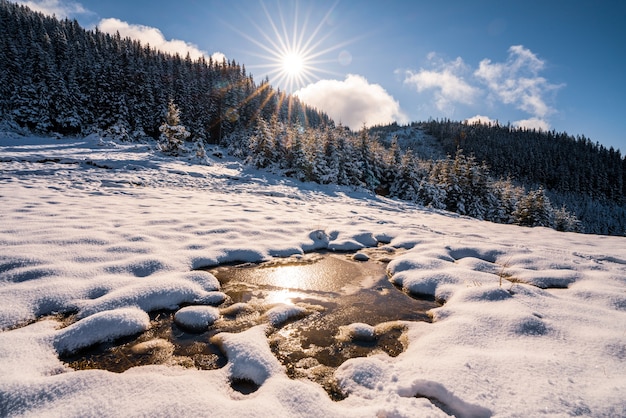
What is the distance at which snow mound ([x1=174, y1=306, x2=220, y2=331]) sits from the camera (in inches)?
133

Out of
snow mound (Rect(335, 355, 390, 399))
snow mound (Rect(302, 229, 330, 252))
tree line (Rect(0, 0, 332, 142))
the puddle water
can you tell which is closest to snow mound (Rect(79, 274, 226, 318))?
the puddle water

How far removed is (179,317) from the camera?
11.4 ft

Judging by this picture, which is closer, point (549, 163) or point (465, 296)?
point (465, 296)

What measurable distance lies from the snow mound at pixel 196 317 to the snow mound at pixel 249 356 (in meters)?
0.34

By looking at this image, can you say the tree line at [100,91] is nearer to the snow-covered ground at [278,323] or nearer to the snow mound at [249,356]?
the snow-covered ground at [278,323]

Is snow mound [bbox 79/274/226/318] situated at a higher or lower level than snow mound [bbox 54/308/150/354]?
higher

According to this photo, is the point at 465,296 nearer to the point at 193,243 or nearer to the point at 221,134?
the point at 193,243

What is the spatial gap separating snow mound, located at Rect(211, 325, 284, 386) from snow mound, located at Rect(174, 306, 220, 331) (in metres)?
0.34

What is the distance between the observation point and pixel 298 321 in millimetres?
3656

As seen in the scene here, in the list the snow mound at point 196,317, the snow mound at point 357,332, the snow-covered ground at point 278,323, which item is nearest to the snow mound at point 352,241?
the snow-covered ground at point 278,323

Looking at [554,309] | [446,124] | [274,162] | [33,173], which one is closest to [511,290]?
[554,309]

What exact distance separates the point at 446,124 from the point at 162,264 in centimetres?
19878

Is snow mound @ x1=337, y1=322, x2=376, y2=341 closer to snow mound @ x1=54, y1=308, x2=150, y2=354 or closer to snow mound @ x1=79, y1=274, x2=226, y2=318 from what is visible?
snow mound @ x1=79, y1=274, x2=226, y2=318

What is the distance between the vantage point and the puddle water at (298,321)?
2.80 m
